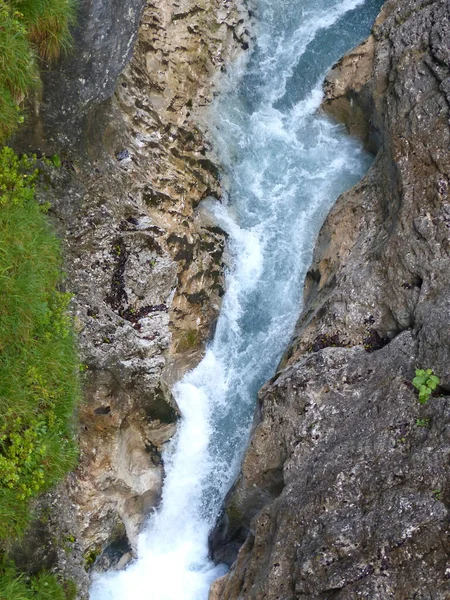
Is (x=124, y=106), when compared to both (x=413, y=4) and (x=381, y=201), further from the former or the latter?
(x=413, y=4)

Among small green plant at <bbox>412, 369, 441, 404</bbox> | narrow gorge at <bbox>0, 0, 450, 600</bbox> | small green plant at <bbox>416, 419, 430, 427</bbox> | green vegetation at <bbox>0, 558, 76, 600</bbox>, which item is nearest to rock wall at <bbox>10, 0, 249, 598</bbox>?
narrow gorge at <bbox>0, 0, 450, 600</bbox>

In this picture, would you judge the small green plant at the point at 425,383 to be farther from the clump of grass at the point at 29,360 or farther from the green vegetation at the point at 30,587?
the green vegetation at the point at 30,587

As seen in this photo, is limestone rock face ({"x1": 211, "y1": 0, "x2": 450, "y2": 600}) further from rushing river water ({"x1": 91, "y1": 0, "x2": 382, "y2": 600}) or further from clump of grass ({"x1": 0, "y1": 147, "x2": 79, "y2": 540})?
clump of grass ({"x1": 0, "y1": 147, "x2": 79, "y2": 540})

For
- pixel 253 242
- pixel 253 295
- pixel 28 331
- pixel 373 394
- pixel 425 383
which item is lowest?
pixel 425 383

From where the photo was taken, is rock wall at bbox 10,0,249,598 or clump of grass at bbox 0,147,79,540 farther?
rock wall at bbox 10,0,249,598

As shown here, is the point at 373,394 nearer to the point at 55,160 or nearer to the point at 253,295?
the point at 253,295

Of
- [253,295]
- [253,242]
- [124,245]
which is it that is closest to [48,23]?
[124,245]
